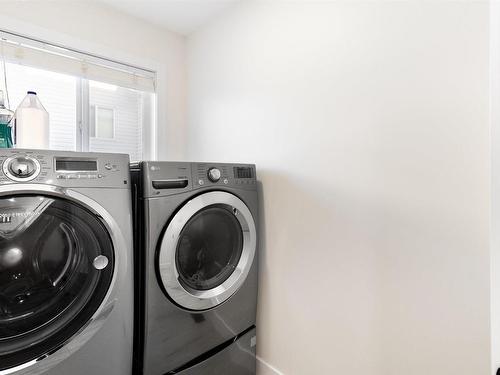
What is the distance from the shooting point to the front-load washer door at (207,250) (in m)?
1.21

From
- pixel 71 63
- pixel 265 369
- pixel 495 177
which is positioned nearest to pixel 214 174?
pixel 495 177

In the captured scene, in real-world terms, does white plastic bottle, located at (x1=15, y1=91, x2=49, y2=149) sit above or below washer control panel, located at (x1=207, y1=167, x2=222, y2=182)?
above

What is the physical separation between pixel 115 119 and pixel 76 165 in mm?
1203

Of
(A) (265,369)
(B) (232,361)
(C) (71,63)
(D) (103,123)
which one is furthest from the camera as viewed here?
(D) (103,123)

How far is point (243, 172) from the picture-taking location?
152 cm

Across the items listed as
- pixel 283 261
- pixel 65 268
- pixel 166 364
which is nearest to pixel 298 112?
pixel 283 261

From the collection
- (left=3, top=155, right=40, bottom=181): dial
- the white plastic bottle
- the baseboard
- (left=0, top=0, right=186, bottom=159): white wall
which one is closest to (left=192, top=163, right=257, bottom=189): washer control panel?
(left=3, top=155, right=40, bottom=181): dial

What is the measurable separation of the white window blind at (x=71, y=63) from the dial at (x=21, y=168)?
111 cm

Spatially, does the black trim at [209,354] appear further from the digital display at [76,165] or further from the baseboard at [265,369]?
the digital display at [76,165]

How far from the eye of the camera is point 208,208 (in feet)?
4.45

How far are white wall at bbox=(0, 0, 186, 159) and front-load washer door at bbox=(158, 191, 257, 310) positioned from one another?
3.37 feet

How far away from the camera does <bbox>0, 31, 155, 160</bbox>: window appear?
5.39ft

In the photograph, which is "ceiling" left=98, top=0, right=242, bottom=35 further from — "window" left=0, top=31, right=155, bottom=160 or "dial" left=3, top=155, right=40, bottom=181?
"dial" left=3, top=155, right=40, bottom=181

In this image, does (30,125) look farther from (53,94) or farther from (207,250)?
(207,250)
